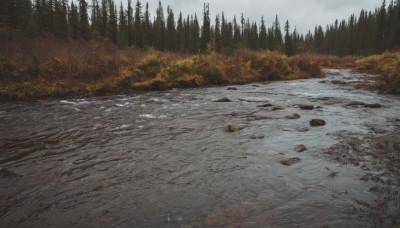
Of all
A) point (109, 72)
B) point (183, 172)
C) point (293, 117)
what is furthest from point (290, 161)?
point (109, 72)

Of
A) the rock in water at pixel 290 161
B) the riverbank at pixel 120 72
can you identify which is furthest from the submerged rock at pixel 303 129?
the riverbank at pixel 120 72

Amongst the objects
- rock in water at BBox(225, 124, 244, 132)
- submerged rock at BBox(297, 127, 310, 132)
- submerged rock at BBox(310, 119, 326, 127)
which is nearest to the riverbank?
submerged rock at BBox(310, 119, 326, 127)

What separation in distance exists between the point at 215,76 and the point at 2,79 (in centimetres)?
1240

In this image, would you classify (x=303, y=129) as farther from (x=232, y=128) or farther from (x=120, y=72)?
(x=120, y=72)

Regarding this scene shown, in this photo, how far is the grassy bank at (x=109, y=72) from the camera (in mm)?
15164

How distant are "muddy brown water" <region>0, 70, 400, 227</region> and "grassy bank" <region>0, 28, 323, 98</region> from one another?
6.17m

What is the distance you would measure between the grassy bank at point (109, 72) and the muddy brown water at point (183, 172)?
20.2ft

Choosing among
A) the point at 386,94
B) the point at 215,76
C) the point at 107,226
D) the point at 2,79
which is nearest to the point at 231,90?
the point at 215,76

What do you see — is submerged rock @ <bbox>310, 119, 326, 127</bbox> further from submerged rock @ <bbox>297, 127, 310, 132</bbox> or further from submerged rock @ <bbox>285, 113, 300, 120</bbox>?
submerged rock @ <bbox>285, 113, 300, 120</bbox>

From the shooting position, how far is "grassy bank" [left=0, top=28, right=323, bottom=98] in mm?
15164

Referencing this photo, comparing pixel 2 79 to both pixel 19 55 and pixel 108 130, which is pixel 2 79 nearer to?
pixel 19 55

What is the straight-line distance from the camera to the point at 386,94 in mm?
13352

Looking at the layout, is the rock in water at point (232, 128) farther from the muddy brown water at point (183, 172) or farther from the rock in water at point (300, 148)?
the rock in water at point (300, 148)

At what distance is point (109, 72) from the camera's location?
57.2 feet
